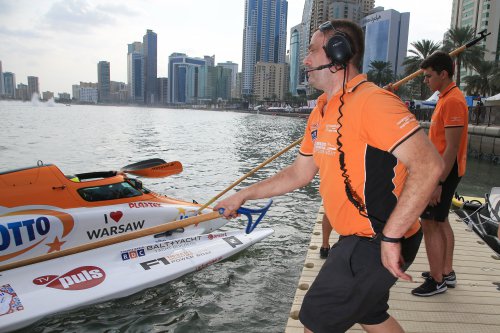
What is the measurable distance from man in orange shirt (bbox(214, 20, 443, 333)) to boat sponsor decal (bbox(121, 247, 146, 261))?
16.4 feet

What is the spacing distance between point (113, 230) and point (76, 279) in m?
1.17

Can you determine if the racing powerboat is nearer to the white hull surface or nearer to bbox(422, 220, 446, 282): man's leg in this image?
the white hull surface

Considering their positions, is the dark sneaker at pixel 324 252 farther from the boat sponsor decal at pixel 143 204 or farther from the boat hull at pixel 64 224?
the boat sponsor decal at pixel 143 204

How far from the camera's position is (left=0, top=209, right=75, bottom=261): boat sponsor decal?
19.3 feet

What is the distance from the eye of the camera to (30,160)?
25.9 m

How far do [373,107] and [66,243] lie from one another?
19.5ft

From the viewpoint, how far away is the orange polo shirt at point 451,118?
4.20m

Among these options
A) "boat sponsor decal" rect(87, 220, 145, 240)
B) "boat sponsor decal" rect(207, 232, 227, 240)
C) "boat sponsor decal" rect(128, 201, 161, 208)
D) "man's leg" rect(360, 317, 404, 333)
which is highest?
"man's leg" rect(360, 317, 404, 333)

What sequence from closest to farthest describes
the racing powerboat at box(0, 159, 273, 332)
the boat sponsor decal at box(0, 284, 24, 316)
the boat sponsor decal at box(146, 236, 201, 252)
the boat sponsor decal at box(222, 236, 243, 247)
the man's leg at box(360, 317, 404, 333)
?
the man's leg at box(360, 317, 404, 333) < the boat sponsor decal at box(0, 284, 24, 316) < the racing powerboat at box(0, 159, 273, 332) < the boat sponsor decal at box(146, 236, 201, 252) < the boat sponsor decal at box(222, 236, 243, 247)

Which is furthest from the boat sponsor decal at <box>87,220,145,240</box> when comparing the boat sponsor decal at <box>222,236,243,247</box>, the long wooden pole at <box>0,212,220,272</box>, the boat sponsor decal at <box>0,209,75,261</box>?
the long wooden pole at <box>0,212,220,272</box>

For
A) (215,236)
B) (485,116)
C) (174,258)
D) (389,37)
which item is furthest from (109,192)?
(389,37)

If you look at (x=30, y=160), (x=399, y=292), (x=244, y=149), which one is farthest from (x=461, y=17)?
(x=399, y=292)

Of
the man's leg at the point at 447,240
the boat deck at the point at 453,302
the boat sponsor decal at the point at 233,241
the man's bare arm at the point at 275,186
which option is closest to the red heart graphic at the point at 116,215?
the boat sponsor decal at the point at 233,241

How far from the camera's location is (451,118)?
421 cm
